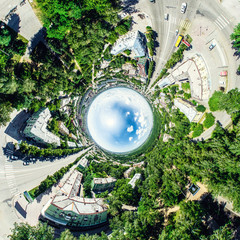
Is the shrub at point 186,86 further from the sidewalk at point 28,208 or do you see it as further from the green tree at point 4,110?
the sidewalk at point 28,208

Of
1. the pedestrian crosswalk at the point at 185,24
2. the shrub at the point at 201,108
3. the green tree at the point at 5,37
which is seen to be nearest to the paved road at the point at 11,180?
the green tree at the point at 5,37

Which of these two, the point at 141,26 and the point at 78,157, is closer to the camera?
the point at 141,26

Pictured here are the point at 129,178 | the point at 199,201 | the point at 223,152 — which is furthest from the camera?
the point at 129,178

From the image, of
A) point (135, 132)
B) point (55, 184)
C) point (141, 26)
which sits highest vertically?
point (141, 26)

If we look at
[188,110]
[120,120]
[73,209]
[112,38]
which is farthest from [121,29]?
[73,209]

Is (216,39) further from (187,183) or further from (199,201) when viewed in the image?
(199,201)

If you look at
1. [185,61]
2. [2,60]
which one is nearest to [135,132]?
[185,61]

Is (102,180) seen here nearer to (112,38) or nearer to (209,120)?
(209,120)
